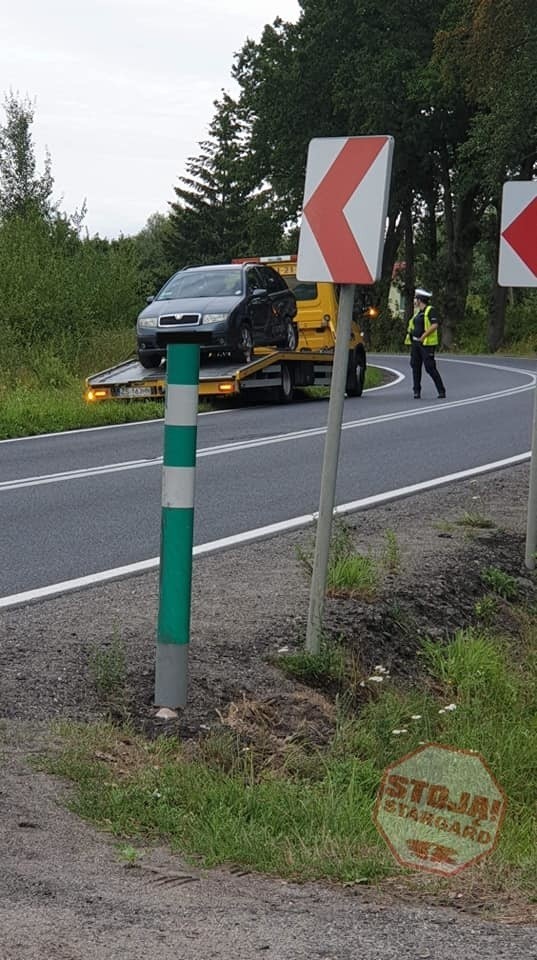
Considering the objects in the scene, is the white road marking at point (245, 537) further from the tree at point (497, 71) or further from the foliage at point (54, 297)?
the tree at point (497, 71)

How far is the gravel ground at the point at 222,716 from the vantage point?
3201 mm

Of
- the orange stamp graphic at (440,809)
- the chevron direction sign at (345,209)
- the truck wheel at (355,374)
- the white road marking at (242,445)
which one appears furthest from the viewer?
the truck wheel at (355,374)

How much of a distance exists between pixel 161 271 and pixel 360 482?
255 ft

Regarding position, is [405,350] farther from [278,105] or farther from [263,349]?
[263,349]

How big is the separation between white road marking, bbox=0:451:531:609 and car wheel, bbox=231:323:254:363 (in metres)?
7.90

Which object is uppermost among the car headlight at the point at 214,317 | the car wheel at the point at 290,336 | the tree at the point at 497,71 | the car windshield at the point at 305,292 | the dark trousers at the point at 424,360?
the tree at the point at 497,71

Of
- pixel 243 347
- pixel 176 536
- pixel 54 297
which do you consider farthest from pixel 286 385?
pixel 176 536

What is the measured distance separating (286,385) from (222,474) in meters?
9.88

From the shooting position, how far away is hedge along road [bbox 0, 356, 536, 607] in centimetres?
861

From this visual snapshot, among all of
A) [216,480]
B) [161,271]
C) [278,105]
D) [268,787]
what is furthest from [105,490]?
[161,271]

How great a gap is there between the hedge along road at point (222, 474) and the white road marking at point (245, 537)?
0.03 ft

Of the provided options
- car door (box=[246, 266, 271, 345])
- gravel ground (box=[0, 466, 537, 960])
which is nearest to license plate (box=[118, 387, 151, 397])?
car door (box=[246, 266, 271, 345])

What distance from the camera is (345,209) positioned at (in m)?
6.15

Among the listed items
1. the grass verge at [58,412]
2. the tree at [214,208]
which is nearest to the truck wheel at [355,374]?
the grass verge at [58,412]
